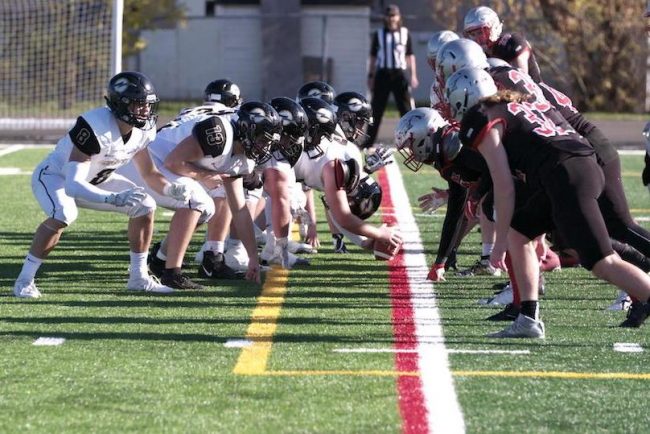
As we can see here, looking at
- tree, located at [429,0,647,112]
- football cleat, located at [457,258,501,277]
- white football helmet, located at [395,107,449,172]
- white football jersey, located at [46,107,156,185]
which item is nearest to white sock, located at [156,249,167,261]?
white football jersey, located at [46,107,156,185]

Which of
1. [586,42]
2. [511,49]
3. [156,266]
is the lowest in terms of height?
[586,42]

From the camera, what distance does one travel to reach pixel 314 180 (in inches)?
356

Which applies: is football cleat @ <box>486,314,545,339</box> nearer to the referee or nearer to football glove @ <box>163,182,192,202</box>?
football glove @ <box>163,182,192,202</box>

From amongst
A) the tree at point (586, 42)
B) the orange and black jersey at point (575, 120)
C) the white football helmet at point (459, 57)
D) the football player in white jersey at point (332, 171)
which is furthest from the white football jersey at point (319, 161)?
the tree at point (586, 42)

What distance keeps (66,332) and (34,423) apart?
67.9 inches

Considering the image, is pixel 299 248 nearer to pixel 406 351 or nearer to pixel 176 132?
pixel 176 132

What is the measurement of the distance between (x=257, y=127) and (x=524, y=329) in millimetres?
2048

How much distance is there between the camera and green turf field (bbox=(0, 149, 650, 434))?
505 cm

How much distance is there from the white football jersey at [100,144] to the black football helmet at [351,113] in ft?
5.67

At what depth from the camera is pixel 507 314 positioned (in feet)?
23.1

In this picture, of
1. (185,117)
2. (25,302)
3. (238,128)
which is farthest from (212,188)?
(25,302)

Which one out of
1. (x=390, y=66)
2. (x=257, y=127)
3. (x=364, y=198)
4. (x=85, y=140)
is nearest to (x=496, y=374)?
(x=257, y=127)

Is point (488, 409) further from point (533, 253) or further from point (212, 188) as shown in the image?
point (212, 188)

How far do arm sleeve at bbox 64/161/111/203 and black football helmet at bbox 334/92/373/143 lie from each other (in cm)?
221
